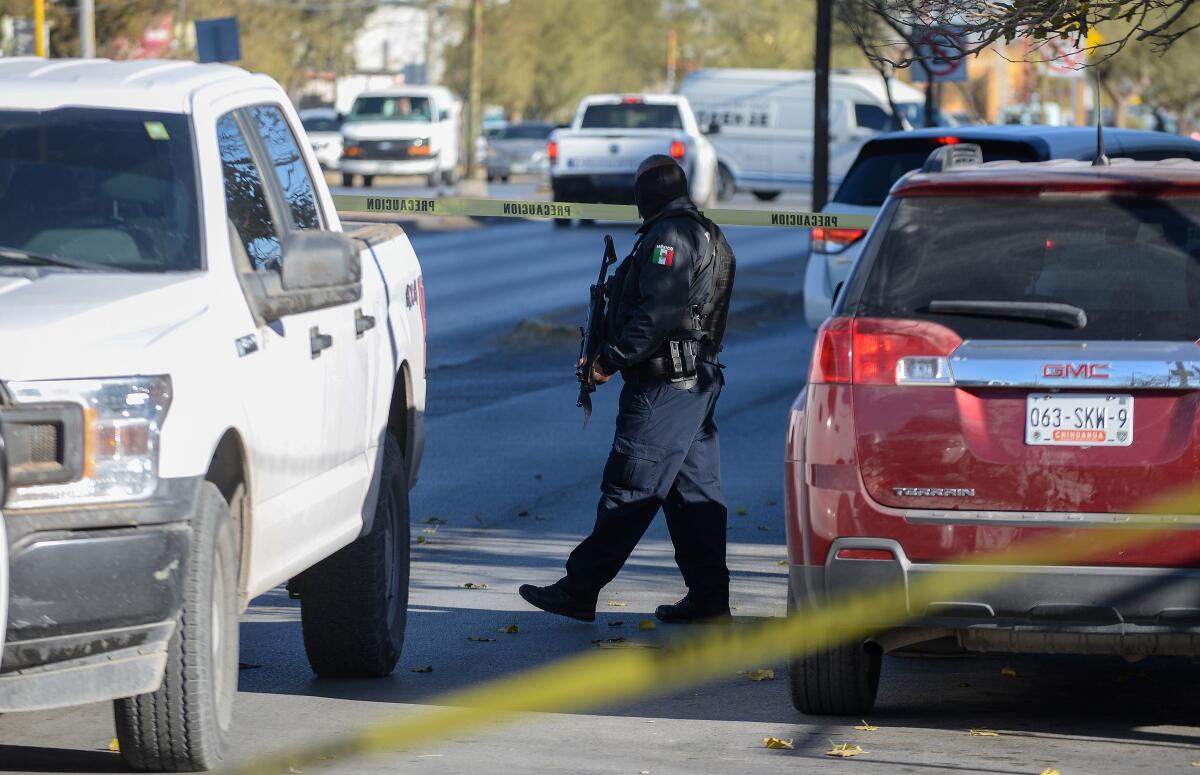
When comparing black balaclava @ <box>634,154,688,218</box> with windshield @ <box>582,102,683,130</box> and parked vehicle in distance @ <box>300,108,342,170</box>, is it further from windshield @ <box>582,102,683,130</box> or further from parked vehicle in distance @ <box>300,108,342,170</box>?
parked vehicle in distance @ <box>300,108,342,170</box>

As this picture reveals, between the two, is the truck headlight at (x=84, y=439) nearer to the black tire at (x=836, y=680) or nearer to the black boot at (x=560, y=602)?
the black tire at (x=836, y=680)

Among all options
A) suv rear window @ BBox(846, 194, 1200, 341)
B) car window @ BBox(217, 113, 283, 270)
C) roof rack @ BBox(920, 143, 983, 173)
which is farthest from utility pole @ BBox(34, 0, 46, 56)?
suv rear window @ BBox(846, 194, 1200, 341)

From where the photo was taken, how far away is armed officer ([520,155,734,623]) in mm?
7832

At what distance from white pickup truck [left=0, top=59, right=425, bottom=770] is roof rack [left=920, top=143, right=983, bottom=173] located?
5.78ft

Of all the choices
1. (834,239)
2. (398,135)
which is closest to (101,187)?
(834,239)

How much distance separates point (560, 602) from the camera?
7.93 metres

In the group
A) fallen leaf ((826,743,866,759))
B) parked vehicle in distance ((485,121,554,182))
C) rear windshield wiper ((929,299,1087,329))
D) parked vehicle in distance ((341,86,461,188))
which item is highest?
rear windshield wiper ((929,299,1087,329))

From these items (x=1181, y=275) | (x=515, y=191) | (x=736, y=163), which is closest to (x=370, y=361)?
(x=1181, y=275)

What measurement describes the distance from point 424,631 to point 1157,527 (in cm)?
321

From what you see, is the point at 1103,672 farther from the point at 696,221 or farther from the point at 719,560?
the point at 696,221

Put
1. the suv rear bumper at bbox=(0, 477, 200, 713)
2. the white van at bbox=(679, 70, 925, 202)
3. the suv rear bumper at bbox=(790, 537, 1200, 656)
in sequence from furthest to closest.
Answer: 1. the white van at bbox=(679, 70, 925, 202)
2. the suv rear bumper at bbox=(790, 537, 1200, 656)
3. the suv rear bumper at bbox=(0, 477, 200, 713)

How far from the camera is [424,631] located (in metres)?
7.87

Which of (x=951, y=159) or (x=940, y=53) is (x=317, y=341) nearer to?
(x=951, y=159)

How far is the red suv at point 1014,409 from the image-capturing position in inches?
221
